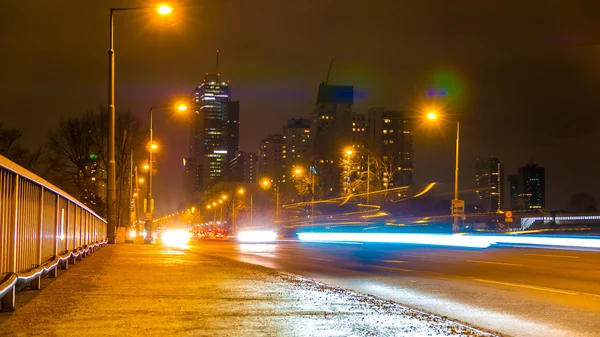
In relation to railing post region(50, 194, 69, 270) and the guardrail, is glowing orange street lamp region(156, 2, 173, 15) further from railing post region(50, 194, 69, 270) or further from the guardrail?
railing post region(50, 194, 69, 270)

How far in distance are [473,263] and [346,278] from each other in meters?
8.29

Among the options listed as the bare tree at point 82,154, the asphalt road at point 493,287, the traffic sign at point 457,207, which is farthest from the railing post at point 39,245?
the bare tree at point 82,154

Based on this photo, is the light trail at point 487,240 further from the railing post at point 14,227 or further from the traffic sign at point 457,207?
the railing post at point 14,227

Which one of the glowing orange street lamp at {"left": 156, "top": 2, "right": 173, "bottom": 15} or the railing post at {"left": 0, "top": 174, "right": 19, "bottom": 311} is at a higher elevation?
the glowing orange street lamp at {"left": 156, "top": 2, "right": 173, "bottom": 15}

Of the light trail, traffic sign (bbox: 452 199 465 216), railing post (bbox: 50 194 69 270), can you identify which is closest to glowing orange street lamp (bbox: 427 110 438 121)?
traffic sign (bbox: 452 199 465 216)

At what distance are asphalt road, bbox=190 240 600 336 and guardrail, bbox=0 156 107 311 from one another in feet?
20.7

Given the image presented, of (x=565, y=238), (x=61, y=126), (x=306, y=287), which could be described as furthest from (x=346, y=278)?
(x=61, y=126)

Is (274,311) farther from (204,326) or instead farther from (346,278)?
(346,278)

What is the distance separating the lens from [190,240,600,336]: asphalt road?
11.0 meters

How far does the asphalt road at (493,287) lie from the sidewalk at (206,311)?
1446 millimetres

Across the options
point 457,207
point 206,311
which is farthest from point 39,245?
point 457,207

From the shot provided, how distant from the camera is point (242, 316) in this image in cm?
944

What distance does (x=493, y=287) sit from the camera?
53.7ft

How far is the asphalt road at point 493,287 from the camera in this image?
432 inches
